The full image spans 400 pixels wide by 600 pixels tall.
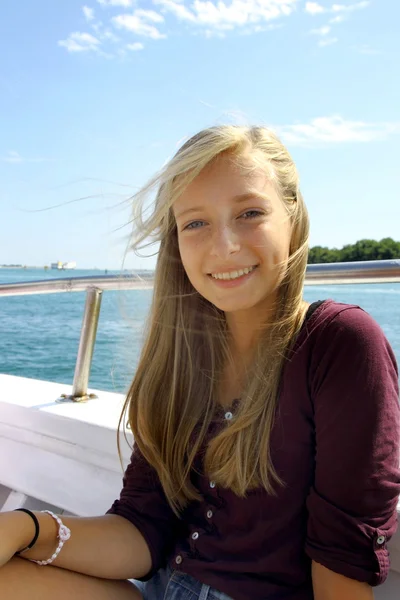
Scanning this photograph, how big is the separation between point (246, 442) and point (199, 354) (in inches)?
12.6

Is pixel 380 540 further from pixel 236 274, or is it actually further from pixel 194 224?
pixel 194 224

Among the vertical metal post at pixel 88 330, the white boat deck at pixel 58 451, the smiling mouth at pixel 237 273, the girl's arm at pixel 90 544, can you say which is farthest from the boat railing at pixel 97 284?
the girl's arm at pixel 90 544

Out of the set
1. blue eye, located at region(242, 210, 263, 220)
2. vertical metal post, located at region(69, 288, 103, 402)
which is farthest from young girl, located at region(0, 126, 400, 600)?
vertical metal post, located at region(69, 288, 103, 402)

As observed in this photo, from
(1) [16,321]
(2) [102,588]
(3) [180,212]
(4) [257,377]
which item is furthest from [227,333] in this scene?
(1) [16,321]

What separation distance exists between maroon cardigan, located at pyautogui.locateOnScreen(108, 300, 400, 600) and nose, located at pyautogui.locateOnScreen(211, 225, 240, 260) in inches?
8.3

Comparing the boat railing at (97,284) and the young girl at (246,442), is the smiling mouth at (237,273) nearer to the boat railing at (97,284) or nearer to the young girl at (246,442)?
the young girl at (246,442)

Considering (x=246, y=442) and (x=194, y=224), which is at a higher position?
(x=194, y=224)

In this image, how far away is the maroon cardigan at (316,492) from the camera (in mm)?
965

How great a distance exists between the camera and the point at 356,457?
97cm

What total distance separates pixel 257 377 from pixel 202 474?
0.26m

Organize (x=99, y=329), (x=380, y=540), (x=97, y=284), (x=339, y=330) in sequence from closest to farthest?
(x=380, y=540), (x=339, y=330), (x=97, y=284), (x=99, y=329)

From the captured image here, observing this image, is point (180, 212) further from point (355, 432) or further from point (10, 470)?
point (10, 470)

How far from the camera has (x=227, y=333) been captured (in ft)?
4.60

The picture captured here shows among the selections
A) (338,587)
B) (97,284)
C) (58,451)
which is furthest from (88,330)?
(338,587)
